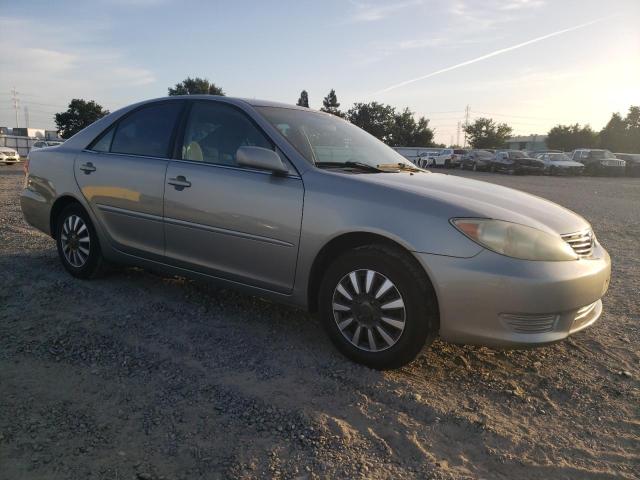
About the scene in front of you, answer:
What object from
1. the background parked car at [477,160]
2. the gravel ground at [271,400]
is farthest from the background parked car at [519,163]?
the gravel ground at [271,400]

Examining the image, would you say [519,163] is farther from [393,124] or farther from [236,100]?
[393,124]

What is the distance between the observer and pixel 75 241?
4469 mm

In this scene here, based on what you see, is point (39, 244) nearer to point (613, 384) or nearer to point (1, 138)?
point (613, 384)

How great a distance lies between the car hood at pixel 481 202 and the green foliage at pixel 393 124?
240 ft

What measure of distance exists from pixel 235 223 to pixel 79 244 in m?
1.89

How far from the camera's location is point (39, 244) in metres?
5.88

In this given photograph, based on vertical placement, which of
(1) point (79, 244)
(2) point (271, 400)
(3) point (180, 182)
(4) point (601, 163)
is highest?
(4) point (601, 163)

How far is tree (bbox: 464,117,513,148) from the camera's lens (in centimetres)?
6975

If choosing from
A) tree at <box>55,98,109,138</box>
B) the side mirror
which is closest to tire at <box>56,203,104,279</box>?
the side mirror

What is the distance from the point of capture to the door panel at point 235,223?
3213 millimetres

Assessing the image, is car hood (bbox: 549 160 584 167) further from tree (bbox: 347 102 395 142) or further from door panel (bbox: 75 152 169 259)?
tree (bbox: 347 102 395 142)

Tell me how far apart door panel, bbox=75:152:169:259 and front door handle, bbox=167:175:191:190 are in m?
0.12

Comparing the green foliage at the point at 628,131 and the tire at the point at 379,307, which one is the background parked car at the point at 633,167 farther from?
the tire at the point at 379,307

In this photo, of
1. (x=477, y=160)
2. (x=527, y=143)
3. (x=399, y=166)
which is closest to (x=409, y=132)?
(x=527, y=143)
